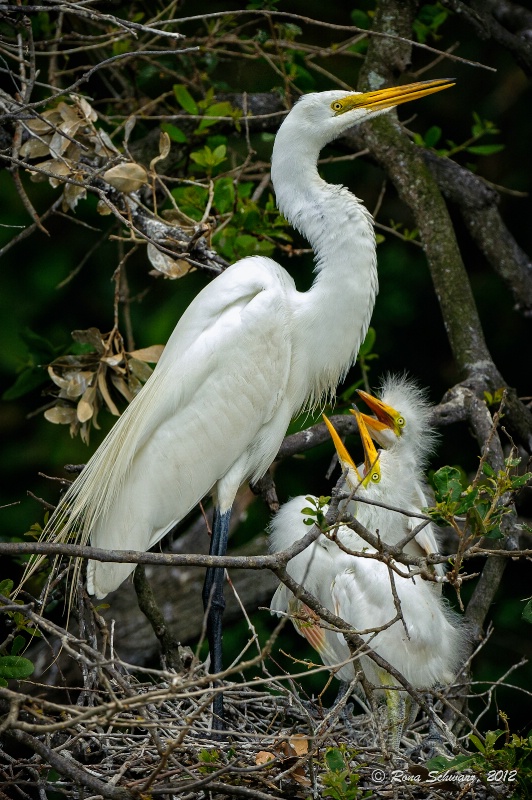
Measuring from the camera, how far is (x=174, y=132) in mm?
3693

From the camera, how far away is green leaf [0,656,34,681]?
2.35m

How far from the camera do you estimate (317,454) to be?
4641mm

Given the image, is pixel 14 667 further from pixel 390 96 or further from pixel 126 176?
pixel 390 96

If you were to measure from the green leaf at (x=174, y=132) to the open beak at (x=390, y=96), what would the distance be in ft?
2.37

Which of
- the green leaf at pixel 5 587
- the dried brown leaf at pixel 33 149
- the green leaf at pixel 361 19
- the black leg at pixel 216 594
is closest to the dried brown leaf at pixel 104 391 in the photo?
the black leg at pixel 216 594

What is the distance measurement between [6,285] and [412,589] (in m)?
2.89

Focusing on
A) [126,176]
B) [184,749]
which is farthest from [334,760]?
[126,176]

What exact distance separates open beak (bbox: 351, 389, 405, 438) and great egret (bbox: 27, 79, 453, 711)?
0.25 meters

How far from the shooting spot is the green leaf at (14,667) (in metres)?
2.35

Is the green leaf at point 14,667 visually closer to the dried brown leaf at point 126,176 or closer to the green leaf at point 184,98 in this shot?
the dried brown leaf at point 126,176

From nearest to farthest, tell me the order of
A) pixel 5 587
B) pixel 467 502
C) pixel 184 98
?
pixel 467 502
pixel 5 587
pixel 184 98

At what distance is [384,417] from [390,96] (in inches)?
42.7

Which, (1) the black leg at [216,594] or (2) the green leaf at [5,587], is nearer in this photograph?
(2) the green leaf at [5,587]

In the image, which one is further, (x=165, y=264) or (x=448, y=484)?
(x=165, y=264)
